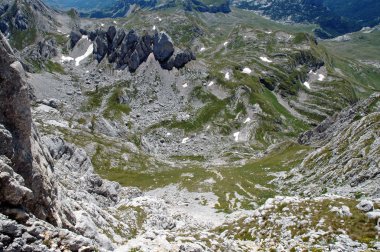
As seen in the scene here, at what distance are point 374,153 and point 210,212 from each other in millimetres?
38189

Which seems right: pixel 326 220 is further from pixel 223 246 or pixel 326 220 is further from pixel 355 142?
pixel 355 142

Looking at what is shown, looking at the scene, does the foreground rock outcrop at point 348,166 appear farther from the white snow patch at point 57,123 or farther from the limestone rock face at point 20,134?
the white snow patch at point 57,123

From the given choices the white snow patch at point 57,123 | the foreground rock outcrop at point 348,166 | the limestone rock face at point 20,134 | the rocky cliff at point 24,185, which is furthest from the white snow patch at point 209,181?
the white snow patch at point 57,123

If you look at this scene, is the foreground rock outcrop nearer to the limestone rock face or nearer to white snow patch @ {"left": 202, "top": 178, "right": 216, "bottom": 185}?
white snow patch @ {"left": 202, "top": 178, "right": 216, "bottom": 185}

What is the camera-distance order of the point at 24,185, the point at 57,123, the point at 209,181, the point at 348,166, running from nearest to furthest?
the point at 24,185 < the point at 348,166 < the point at 209,181 < the point at 57,123

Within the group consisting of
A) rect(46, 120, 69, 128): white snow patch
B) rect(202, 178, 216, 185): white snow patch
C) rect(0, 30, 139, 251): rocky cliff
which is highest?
rect(0, 30, 139, 251): rocky cliff

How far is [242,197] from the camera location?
9931 centimetres

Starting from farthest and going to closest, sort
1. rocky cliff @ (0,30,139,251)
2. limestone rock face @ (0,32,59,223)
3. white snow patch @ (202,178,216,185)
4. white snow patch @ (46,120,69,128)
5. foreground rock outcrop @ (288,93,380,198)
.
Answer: white snow patch @ (46,120,69,128)
white snow patch @ (202,178,216,185)
foreground rock outcrop @ (288,93,380,198)
limestone rock face @ (0,32,59,223)
rocky cliff @ (0,30,139,251)

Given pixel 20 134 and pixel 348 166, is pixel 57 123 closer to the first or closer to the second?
pixel 348 166

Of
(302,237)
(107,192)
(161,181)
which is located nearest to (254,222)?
(302,237)

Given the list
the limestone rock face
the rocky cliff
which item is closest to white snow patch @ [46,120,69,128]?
the rocky cliff

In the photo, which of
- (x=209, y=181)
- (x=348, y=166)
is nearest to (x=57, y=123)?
(x=209, y=181)

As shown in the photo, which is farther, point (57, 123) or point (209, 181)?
point (57, 123)

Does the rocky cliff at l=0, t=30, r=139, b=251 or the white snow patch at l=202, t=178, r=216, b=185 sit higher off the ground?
the rocky cliff at l=0, t=30, r=139, b=251
